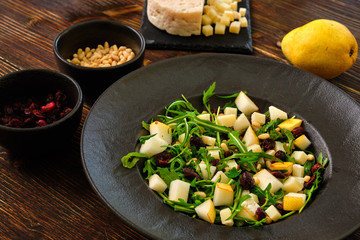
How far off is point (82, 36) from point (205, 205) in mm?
1099

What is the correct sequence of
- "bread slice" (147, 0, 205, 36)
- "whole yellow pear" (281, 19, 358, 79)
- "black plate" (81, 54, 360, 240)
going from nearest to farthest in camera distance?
1. "black plate" (81, 54, 360, 240)
2. "whole yellow pear" (281, 19, 358, 79)
3. "bread slice" (147, 0, 205, 36)

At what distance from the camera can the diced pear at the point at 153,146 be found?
1.40 meters

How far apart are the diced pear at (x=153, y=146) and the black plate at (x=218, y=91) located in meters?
0.04

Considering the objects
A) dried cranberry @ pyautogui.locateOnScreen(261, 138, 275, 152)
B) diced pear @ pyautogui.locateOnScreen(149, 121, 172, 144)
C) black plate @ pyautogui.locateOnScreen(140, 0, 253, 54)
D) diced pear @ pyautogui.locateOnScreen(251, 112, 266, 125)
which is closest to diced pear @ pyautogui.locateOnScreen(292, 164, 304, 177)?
dried cranberry @ pyautogui.locateOnScreen(261, 138, 275, 152)

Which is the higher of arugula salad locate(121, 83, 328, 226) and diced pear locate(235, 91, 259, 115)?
diced pear locate(235, 91, 259, 115)

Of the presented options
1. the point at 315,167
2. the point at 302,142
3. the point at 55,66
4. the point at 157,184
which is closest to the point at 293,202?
the point at 315,167

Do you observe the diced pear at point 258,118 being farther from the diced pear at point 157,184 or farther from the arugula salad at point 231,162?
the diced pear at point 157,184

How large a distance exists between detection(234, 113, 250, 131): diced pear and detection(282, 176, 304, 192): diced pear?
0.29 meters

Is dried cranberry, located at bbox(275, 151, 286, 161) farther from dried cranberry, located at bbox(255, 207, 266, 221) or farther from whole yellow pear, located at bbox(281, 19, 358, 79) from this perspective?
whole yellow pear, located at bbox(281, 19, 358, 79)

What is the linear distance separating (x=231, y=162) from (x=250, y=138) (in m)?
0.13

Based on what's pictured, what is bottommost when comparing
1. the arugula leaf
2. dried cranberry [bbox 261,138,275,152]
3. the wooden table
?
the wooden table

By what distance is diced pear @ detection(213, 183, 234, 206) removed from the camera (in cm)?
127

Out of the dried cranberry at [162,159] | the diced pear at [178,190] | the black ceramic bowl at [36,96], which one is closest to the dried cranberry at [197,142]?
the dried cranberry at [162,159]

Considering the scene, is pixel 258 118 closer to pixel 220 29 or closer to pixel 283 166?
pixel 283 166
